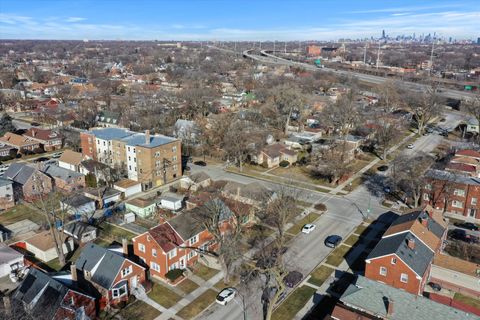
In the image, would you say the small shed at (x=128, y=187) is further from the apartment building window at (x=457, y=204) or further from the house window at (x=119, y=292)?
the apartment building window at (x=457, y=204)

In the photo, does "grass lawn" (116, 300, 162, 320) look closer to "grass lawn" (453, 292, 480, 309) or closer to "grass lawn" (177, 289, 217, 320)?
"grass lawn" (177, 289, 217, 320)

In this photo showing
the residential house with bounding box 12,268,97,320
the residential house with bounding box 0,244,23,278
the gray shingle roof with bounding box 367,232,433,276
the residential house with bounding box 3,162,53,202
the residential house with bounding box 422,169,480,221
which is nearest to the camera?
the residential house with bounding box 12,268,97,320

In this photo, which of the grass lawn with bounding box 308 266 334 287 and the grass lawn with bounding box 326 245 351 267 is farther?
the grass lawn with bounding box 326 245 351 267

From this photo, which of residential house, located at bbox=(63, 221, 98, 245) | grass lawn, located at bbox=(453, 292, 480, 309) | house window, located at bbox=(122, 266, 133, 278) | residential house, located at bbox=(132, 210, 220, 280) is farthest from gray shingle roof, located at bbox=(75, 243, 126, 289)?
grass lawn, located at bbox=(453, 292, 480, 309)

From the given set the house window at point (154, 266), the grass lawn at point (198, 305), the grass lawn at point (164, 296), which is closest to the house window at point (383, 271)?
the grass lawn at point (198, 305)

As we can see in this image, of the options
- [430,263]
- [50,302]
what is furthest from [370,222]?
[50,302]
